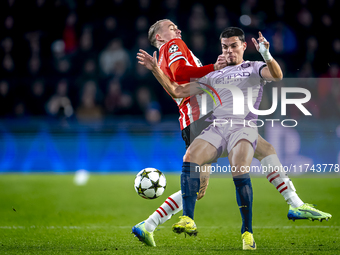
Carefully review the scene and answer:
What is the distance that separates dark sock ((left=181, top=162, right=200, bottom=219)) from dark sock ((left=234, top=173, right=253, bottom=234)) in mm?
390

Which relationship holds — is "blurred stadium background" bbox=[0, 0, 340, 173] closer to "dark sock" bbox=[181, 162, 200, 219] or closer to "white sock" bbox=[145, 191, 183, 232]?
"white sock" bbox=[145, 191, 183, 232]

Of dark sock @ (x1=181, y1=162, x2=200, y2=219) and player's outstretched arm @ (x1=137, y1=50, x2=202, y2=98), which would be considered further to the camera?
player's outstretched arm @ (x1=137, y1=50, x2=202, y2=98)

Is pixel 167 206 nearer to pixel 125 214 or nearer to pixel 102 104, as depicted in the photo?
pixel 125 214

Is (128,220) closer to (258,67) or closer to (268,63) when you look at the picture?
(258,67)

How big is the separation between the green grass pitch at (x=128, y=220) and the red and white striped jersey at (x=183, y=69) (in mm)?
1284

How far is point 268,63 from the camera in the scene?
4160 mm

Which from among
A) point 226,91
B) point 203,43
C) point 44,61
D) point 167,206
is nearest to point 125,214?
point 167,206

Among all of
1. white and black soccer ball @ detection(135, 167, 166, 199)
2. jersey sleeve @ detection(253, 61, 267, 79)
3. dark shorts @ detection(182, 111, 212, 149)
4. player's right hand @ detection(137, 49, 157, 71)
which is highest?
player's right hand @ detection(137, 49, 157, 71)

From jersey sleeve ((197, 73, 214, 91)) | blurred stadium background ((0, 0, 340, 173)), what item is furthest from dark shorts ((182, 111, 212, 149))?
blurred stadium background ((0, 0, 340, 173))

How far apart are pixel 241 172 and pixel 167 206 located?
3.04 ft

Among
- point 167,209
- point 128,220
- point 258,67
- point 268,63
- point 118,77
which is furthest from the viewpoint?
point 118,77

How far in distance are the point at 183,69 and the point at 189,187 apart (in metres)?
1.19

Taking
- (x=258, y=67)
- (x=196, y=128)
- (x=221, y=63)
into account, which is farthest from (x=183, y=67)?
(x=258, y=67)

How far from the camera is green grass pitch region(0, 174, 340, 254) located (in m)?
4.29
